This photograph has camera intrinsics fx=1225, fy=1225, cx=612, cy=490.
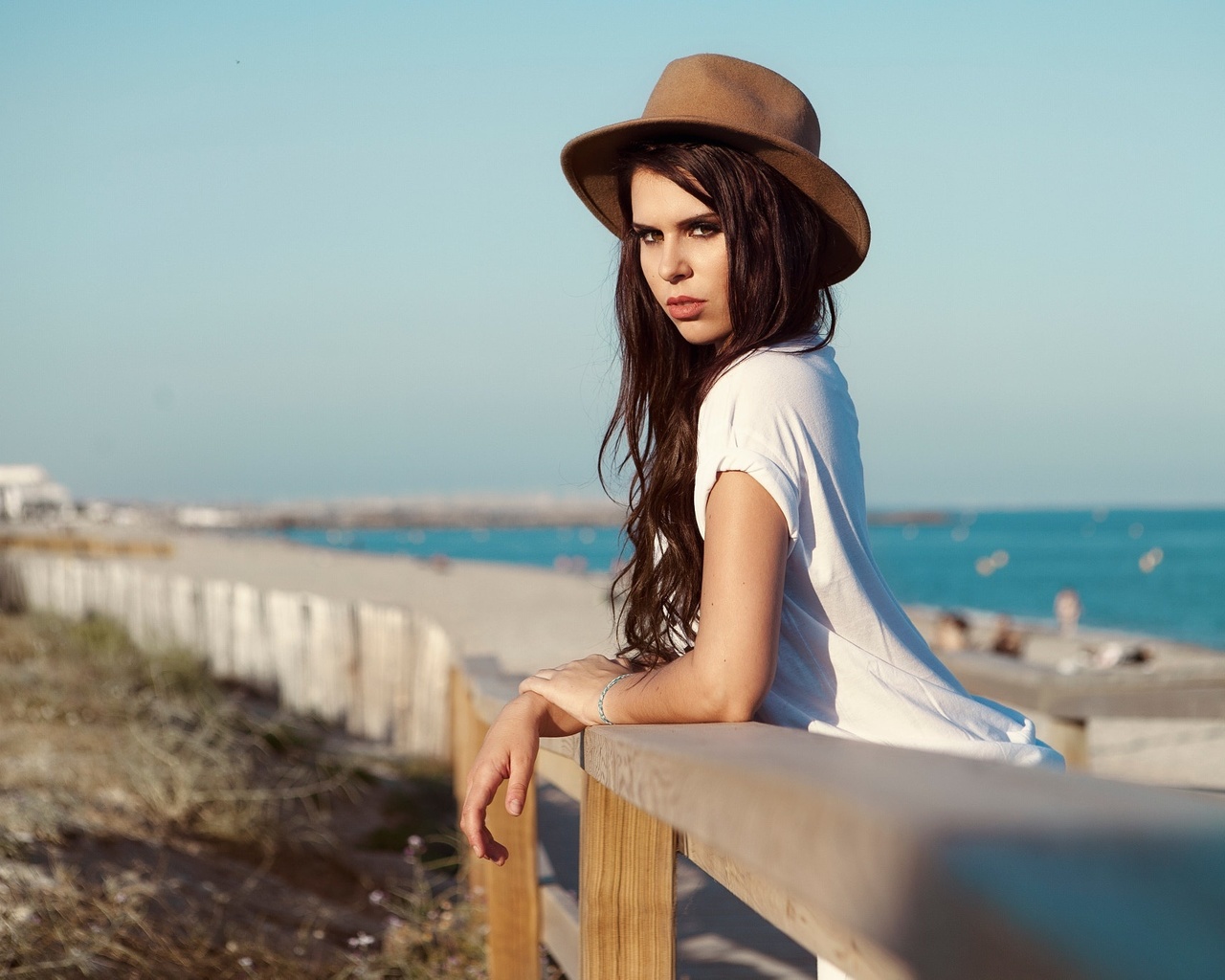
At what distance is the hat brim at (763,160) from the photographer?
68.6 inches

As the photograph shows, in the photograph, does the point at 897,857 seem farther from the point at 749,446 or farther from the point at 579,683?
the point at 579,683

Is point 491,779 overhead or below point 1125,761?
overhead

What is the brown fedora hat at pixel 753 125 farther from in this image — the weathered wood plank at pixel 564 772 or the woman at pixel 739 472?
the weathered wood plank at pixel 564 772

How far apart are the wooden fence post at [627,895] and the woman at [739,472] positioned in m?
0.12

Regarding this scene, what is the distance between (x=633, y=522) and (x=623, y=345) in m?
0.34

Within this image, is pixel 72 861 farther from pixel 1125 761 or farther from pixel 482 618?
pixel 482 618

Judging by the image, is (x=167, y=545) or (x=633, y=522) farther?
(x=167, y=545)

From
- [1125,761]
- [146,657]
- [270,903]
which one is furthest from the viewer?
[146,657]

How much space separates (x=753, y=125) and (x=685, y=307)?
29 cm

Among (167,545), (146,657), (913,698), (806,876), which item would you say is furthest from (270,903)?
(167,545)

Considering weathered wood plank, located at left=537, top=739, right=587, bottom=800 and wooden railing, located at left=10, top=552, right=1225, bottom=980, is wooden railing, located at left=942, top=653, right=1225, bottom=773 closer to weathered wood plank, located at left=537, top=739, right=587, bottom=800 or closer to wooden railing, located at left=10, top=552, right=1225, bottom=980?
weathered wood plank, located at left=537, top=739, right=587, bottom=800

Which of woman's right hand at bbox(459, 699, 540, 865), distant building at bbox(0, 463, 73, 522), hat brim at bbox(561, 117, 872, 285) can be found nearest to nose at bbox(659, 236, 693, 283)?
hat brim at bbox(561, 117, 872, 285)

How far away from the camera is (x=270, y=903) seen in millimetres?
4504

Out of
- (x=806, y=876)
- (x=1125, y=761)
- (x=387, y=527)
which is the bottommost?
(x=387, y=527)
